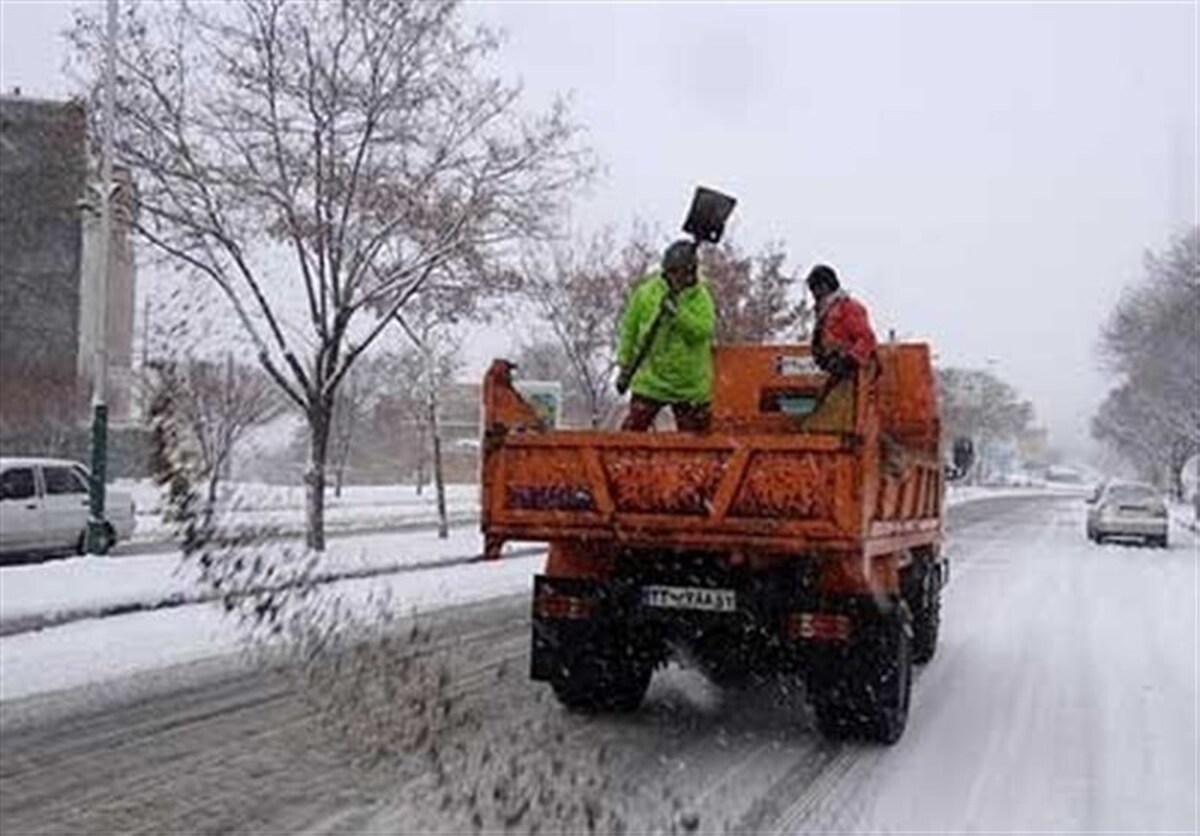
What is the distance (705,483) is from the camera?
7930 mm

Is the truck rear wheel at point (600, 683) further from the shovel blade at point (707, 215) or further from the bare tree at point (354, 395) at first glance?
the bare tree at point (354, 395)

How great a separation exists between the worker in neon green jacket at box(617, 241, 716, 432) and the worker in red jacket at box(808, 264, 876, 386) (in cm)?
69

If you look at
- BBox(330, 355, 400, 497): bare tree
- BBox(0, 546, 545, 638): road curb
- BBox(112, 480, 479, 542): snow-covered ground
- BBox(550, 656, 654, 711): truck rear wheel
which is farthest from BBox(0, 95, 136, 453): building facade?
BBox(550, 656, 654, 711): truck rear wheel

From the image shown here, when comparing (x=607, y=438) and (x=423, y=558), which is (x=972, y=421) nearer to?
(x=423, y=558)

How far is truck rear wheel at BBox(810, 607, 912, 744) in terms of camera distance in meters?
8.33

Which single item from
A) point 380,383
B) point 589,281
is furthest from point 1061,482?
point 589,281

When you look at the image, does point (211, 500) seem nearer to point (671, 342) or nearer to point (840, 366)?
point (671, 342)

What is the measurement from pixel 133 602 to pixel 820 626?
30.0 ft

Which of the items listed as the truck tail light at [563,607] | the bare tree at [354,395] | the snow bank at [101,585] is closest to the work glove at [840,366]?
the truck tail light at [563,607]

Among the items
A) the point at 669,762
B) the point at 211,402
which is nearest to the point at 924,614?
the point at 669,762

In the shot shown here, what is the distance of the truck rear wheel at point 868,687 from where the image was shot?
27.3 ft

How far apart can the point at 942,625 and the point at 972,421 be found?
6993cm

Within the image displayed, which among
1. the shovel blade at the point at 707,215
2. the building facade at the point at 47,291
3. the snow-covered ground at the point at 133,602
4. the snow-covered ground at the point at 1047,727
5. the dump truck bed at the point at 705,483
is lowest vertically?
the snow-covered ground at the point at 1047,727

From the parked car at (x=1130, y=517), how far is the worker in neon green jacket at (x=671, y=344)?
30.4 metres
